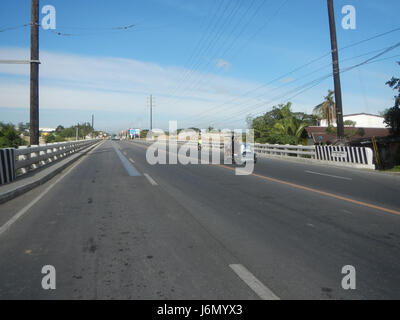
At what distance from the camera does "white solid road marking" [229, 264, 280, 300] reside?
366cm

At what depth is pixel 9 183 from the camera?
10945 mm

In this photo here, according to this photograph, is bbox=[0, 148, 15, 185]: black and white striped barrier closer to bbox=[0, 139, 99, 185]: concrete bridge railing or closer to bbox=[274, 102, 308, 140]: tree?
bbox=[0, 139, 99, 185]: concrete bridge railing

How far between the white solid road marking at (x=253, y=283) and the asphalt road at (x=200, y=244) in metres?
0.02

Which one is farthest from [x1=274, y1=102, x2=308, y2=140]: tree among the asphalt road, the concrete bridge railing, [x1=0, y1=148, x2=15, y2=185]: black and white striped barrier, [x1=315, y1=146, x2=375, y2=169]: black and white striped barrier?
[x1=0, y1=148, x2=15, y2=185]: black and white striped barrier

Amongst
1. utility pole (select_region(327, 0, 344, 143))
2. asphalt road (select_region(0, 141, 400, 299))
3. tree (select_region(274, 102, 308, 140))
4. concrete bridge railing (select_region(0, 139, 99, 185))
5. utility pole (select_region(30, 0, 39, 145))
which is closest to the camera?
asphalt road (select_region(0, 141, 400, 299))

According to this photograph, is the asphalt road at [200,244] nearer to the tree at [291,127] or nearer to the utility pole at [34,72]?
the utility pole at [34,72]

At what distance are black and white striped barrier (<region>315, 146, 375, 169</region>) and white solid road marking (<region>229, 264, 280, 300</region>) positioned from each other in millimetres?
17270

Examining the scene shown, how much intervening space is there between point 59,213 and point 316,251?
17.5 feet

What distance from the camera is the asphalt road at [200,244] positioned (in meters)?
3.87

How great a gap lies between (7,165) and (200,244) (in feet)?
28.4

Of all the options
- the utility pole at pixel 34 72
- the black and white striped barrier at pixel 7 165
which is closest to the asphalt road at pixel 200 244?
the black and white striped barrier at pixel 7 165

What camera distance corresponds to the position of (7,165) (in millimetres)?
11219

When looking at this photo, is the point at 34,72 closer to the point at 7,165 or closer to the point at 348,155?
the point at 7,165
